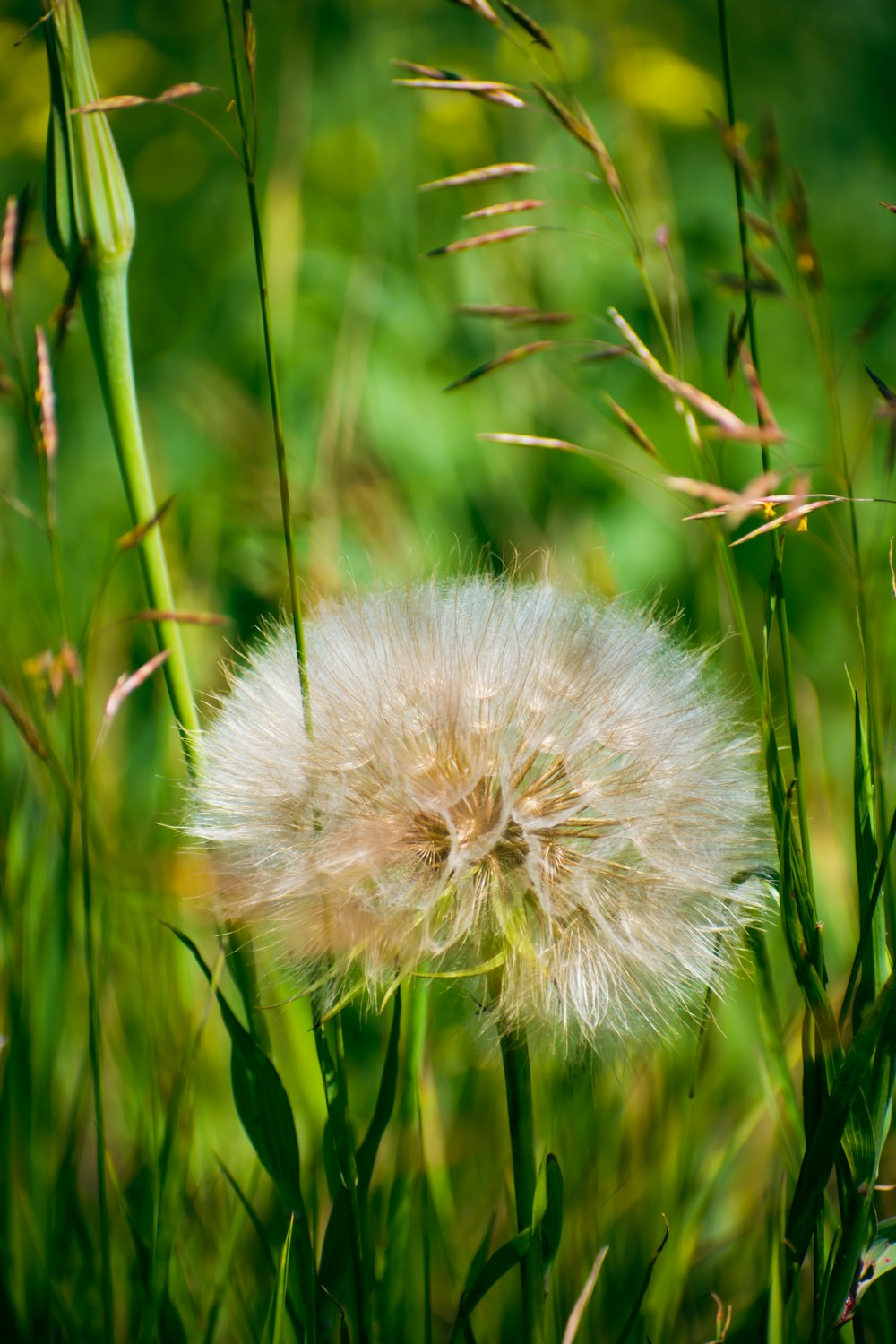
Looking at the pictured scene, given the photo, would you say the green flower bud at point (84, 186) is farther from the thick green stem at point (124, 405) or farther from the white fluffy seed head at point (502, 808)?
the white fluffy seed head at point (502, 808)

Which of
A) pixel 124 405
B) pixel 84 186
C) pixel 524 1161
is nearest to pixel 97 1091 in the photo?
pixel 524 1161

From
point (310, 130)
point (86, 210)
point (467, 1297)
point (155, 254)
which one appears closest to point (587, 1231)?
point (467, 1297)

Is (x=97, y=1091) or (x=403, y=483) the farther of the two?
(x=403, y=483)

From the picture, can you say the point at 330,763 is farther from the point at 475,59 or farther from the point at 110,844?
the point at 475,59

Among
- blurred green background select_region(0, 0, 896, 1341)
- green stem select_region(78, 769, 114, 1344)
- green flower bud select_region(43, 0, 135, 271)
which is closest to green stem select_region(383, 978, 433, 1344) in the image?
blurred green background select_region(0, 0, 896, 1341)

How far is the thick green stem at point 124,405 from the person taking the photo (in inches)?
21.6

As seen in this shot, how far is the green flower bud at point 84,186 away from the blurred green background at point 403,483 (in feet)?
0.44

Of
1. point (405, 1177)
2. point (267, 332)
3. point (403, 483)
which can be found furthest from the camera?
point (403, 483)

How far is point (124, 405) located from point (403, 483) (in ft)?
A: 3.37

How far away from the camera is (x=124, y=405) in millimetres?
548

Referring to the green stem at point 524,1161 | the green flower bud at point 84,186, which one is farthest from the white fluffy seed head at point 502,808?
the green flower bud at point 84,186

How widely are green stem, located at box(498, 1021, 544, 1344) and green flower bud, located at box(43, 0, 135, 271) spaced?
0.40 m

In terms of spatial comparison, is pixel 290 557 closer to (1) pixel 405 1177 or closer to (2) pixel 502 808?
(2) pixel 502 808

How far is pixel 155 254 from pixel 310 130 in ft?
1.25
